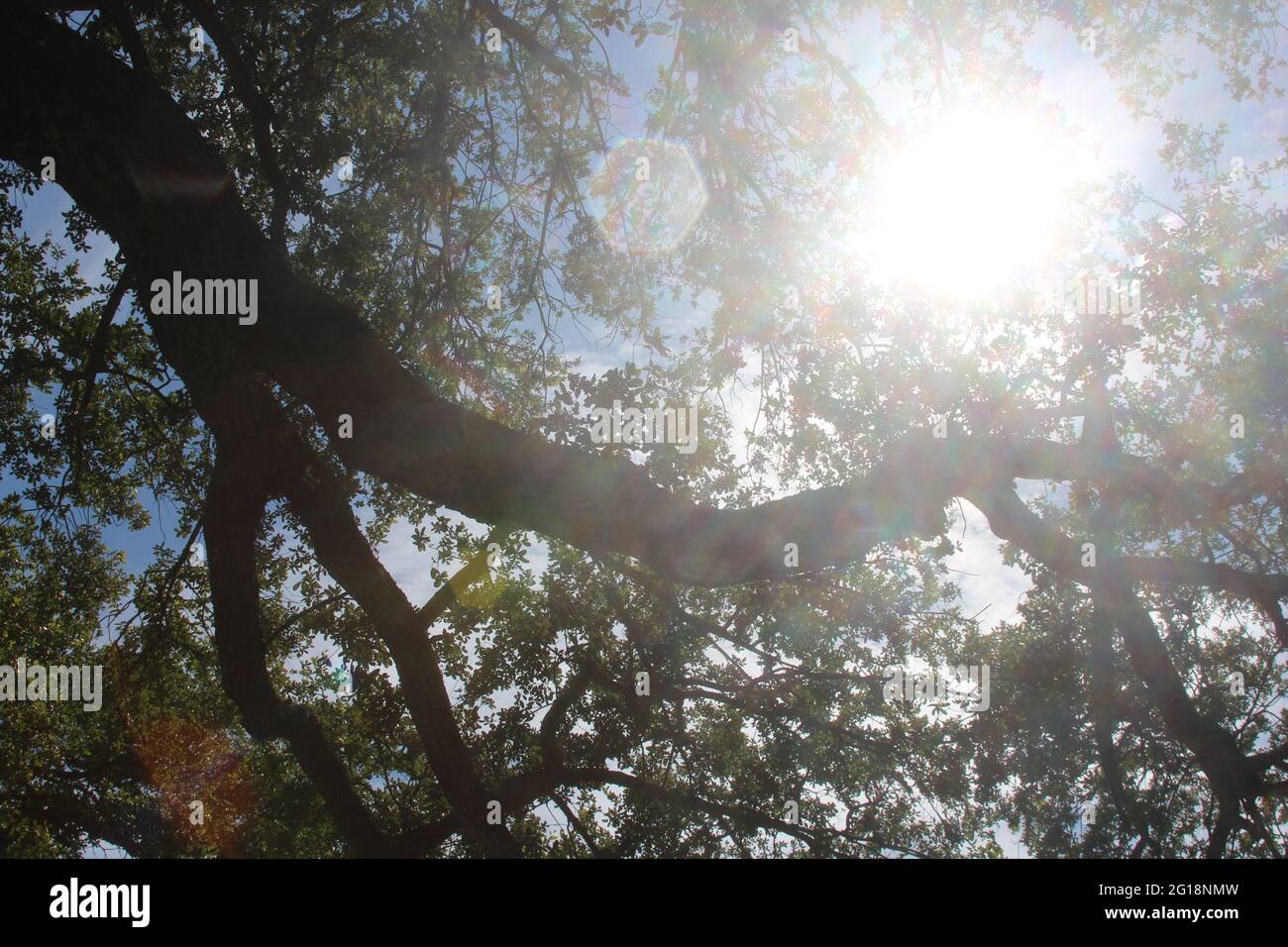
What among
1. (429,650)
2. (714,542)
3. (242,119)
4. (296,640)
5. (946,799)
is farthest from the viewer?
(296,640)

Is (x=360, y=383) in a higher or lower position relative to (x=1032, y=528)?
higher

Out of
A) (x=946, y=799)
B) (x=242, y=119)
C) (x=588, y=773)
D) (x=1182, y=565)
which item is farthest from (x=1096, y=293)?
(x=242, y=119)

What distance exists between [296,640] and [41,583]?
129 inches

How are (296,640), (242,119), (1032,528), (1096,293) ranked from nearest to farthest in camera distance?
(1032,528), (242,119), (1096,293), (296,640)

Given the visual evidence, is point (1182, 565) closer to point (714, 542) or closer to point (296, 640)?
point (714, 542)

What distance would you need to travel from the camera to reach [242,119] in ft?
25.8

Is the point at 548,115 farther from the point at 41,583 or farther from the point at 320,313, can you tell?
the point at 41,583

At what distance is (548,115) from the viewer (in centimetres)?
855

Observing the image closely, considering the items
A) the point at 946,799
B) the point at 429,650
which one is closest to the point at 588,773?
the point at 429,650

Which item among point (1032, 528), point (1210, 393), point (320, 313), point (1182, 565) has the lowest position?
point (1182, 565)

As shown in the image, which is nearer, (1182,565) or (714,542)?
(714,542)

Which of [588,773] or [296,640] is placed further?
[296,640]

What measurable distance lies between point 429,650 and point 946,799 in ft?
21.7

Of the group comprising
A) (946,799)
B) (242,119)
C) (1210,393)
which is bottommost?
(946,799)
